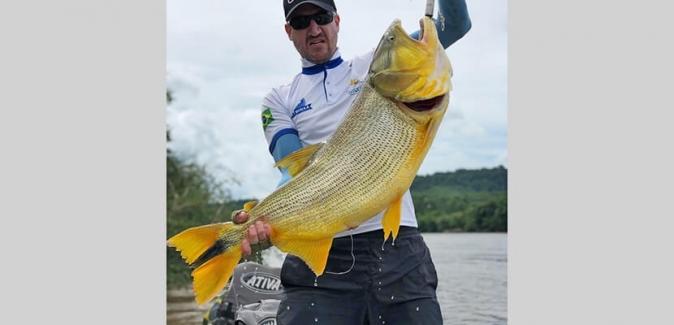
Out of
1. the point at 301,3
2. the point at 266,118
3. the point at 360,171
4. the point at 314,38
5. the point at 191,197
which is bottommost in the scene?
the point at 191,197

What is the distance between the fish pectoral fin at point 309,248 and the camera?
3.39 metres

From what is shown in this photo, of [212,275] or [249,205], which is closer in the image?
[212,275]

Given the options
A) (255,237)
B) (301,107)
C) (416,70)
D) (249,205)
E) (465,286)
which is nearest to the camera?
→ (416,70)

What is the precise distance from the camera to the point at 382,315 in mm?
3697

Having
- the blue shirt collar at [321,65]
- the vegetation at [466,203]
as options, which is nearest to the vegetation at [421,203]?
the vegetation at [466,203]

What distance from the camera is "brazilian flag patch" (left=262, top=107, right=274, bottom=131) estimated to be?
400cm

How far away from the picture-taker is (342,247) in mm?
3770

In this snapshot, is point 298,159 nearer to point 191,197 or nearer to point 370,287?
point 370,287

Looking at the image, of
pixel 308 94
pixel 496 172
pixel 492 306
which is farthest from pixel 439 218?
pixel 308 94

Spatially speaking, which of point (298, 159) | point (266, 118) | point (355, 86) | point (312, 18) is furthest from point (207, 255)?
point (312, 18)

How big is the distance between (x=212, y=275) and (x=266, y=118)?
0.98m

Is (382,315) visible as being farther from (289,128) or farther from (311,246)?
(289,128)

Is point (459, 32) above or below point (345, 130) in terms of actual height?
above

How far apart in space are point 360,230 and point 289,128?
636 millimetres
